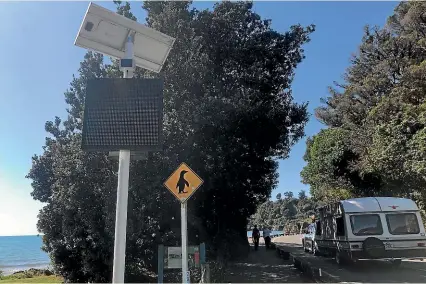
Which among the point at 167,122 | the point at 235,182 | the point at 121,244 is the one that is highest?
the point at 167,122

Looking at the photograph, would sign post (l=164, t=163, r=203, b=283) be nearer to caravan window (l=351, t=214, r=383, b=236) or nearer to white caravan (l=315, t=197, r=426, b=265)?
white caravan (l=315, t=197, r=426, b=265)

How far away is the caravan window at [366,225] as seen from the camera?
13.0 metres

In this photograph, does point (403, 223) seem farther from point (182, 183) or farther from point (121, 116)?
point (121, 116)

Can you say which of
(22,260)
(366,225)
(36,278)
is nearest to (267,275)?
(366,225)

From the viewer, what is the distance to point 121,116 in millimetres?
4418

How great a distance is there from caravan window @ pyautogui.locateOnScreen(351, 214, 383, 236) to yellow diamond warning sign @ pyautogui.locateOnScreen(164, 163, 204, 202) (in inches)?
349

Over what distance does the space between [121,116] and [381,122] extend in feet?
74.6

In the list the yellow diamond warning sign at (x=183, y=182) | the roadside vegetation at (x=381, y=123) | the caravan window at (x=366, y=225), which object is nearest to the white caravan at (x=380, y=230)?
Result: the caravan window at (x=366, y=225)

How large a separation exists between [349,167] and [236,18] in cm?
1843

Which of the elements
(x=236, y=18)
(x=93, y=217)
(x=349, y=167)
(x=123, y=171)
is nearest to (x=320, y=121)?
(x=349, y=167)

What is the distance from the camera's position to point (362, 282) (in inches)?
447

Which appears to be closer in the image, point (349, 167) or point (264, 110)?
point (264, 110)

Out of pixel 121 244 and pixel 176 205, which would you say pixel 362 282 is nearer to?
pixel 176 205

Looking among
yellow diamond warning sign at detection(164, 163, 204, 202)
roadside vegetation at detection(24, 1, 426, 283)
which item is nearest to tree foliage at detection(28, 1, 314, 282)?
roadside vegetation at detection(24, 1, 426, 283)
